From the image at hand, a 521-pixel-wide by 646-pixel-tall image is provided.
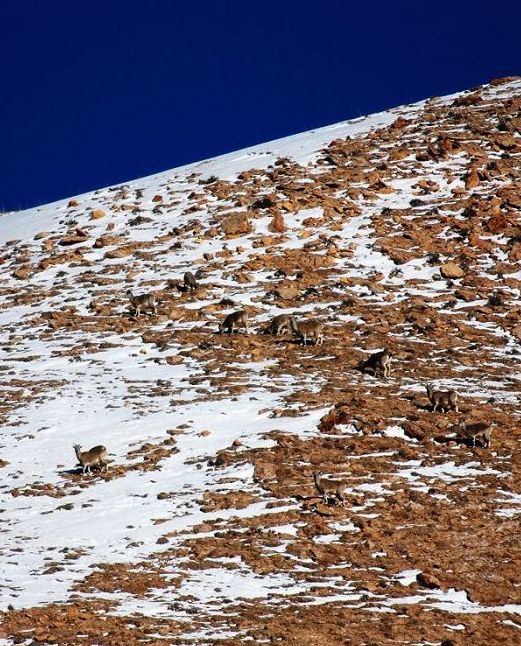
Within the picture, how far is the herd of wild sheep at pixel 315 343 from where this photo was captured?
48.7 feet

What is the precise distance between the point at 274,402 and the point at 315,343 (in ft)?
14.9

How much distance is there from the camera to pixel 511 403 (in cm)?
1928

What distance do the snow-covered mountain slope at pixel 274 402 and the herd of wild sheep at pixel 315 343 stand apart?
0.62 feet

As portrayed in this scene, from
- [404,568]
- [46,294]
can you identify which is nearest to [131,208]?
[46,294]

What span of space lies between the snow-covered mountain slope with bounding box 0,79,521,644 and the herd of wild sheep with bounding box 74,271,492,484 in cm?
19

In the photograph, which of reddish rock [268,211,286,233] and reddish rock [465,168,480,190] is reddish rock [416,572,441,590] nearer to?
reddish rock [268,211,286,233]

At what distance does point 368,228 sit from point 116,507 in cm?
1775

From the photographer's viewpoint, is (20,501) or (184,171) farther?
(184,171)

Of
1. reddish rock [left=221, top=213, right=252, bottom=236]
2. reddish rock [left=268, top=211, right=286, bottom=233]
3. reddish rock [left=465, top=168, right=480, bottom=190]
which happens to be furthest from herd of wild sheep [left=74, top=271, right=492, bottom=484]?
reddish rock [left=465, top=168, right=480, bottom=190]

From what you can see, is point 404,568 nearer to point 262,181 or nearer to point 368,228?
point 368,228

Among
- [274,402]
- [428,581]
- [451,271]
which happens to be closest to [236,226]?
[451,271]

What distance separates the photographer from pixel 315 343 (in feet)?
77.6

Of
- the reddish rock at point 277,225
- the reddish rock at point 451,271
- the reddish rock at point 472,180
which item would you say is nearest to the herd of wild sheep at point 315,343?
the reddish rock at point 277,225

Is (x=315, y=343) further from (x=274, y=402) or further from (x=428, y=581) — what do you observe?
(x=428, y=581)
